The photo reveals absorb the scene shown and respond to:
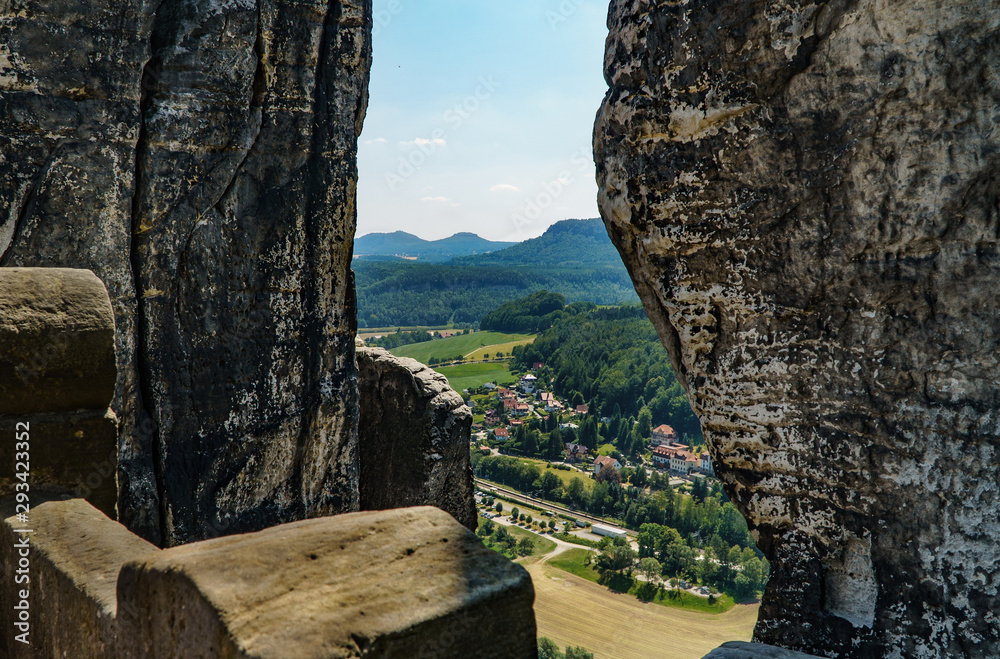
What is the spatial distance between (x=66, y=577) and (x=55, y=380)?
791mm

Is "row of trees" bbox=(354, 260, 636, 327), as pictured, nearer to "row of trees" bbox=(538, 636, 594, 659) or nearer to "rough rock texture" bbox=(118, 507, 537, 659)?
"row of trees" bbox=(538, 636, 594, 659)

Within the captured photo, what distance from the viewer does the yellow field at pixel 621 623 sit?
121ft

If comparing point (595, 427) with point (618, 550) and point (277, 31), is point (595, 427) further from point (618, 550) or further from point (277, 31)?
point (277, 31)

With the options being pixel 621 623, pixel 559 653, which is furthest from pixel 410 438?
pixel 621 623

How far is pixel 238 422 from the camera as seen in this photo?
648 centimetres

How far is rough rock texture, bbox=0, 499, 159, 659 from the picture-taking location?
2064mm

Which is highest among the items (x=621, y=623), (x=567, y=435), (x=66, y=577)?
(x=66, y=577)

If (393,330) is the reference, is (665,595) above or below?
below

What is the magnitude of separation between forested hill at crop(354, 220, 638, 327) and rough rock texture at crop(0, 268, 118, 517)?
313 ft

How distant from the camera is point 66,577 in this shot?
2.19m

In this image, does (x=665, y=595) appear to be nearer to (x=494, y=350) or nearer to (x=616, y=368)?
(x=616, y=368)

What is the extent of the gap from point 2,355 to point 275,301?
4.16 metres

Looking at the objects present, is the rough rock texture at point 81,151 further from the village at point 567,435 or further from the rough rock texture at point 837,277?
the village at point 567,435

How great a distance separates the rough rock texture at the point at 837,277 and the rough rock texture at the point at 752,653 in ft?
1.12
